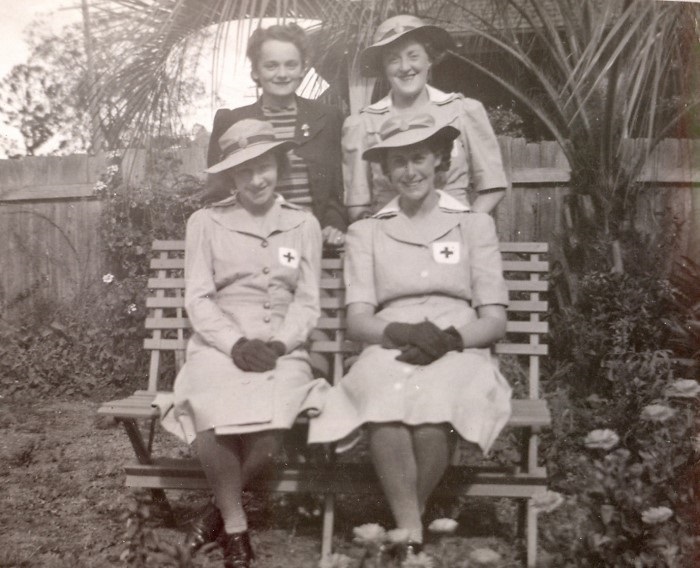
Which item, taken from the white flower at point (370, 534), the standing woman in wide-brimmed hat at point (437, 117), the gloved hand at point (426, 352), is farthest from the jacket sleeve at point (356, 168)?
the white flower at point (370, 534)

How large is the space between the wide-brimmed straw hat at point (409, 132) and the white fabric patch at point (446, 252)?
0.42 meters

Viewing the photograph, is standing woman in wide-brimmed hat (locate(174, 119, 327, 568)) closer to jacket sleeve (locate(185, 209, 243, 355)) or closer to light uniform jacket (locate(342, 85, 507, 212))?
jacket sleeve (locate(185, 209, 243, 355))

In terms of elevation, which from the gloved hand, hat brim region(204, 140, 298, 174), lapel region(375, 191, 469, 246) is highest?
hat brim region(204, 140, 298, 174)

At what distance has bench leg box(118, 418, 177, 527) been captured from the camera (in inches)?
127

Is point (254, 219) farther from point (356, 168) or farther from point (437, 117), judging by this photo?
point (437, 117)

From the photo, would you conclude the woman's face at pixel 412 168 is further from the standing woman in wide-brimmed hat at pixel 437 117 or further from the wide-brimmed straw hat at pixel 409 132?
the standing woman in wide-brimmed hat at pixel 437 117

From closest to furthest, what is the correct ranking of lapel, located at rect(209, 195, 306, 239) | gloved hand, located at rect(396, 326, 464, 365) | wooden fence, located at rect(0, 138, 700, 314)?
gloved hand, located at rect(396, 326, 464, 365)
lapel, located at rect(209, 195, 306, 239)
wooden fence, located at rect(0, 138, 700, 314)

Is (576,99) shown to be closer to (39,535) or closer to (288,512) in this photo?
(288,512)

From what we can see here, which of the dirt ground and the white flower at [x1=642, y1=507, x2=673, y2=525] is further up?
the white flower at [x1=642, y1=507, x2=673, y2=525]

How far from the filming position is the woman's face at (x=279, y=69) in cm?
368

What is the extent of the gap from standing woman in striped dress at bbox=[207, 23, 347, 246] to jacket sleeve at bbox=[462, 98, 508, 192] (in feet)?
2.06

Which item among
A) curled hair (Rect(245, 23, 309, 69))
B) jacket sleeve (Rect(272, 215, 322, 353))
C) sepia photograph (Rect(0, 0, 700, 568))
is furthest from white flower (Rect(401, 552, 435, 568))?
curled hair (Rect(245, 23, 309, 69))

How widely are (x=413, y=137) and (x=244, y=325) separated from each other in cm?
102

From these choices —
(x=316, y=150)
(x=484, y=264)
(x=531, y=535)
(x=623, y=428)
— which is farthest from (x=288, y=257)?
(x=623, y=428)
